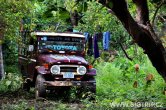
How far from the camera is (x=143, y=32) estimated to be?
14.0 feet

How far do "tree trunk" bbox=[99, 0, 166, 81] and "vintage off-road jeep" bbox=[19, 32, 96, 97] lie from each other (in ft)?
20.5

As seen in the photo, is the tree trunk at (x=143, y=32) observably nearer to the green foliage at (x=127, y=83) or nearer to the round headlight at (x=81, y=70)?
the green foliage at (x=127, y=83)

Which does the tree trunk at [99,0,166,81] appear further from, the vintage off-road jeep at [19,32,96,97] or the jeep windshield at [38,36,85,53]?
the jeep windshield at [38,36,85,53]

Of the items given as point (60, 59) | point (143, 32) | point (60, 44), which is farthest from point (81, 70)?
point (143, 32)

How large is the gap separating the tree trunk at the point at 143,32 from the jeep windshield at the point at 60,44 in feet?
23.3

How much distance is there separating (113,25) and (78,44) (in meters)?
5.08

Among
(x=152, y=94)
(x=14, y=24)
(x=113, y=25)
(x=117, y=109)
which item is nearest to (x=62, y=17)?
(x=117, y=109)

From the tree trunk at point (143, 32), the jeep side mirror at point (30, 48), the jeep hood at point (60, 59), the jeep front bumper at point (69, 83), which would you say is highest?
the tree trunk at point (143, 32)

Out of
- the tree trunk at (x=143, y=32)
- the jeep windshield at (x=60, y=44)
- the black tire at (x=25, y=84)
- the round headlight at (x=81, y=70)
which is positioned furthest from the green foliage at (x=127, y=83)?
the tree trunk at (x=143, y=32)

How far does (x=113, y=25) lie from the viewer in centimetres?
1650

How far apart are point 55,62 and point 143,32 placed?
21.4 ft

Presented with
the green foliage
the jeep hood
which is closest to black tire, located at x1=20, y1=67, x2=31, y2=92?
the jeep hood

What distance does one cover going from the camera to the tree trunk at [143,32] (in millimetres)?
4172

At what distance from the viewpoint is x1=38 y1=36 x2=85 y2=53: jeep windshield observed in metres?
11.3
